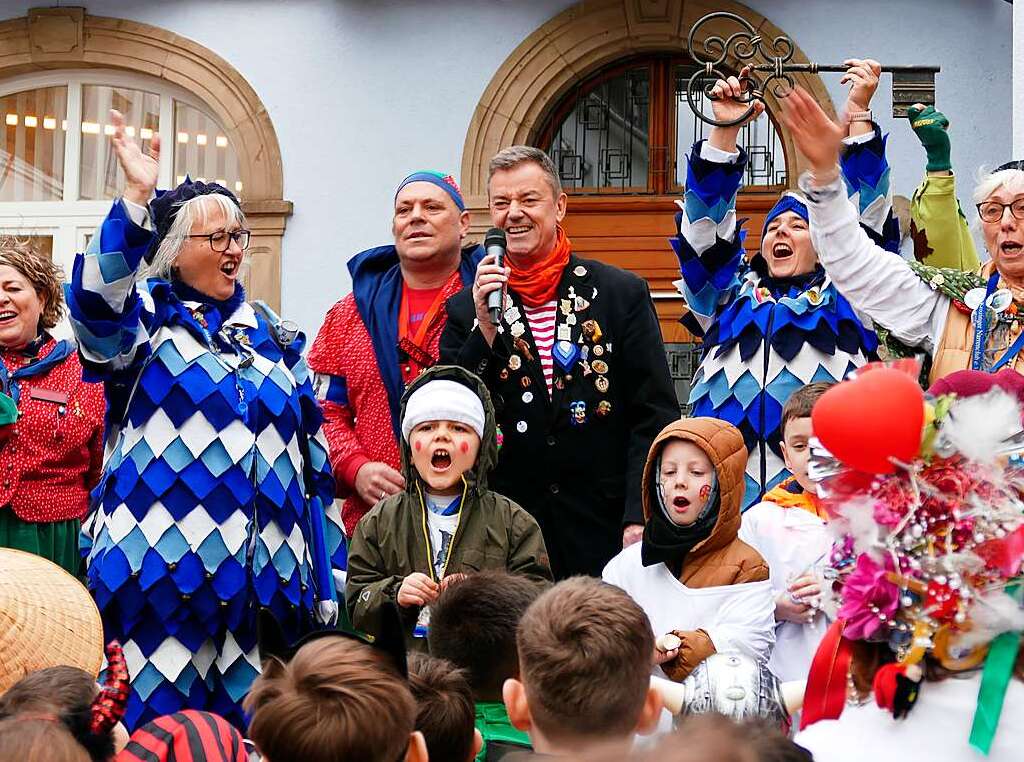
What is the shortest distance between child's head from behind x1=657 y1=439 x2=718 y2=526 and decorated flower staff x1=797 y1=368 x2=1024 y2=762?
58.2 inches

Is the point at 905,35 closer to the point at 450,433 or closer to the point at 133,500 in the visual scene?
the point at 450,433

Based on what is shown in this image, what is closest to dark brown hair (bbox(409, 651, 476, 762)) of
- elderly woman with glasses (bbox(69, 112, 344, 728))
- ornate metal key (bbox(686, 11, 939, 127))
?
elderly woman with glasses (bbox(69, 112, 344, 728))

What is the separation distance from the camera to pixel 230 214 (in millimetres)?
4652

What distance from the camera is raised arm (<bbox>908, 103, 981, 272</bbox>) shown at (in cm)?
478

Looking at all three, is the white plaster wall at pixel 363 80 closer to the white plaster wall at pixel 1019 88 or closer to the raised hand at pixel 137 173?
the white plaster wall at pixel 1019 88

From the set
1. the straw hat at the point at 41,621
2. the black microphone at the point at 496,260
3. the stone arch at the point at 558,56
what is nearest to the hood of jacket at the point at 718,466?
the black microphone at the point at 496,260

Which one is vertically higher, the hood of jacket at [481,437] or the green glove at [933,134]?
the green glove at [933,134]

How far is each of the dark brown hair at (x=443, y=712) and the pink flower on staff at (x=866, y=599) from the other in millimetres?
788

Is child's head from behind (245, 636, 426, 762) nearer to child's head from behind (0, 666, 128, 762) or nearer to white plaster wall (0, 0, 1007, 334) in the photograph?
child's head from behind (0, 666, 128, 762)

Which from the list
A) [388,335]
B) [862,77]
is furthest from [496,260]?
[862,77]

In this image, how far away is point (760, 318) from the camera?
4.73 m

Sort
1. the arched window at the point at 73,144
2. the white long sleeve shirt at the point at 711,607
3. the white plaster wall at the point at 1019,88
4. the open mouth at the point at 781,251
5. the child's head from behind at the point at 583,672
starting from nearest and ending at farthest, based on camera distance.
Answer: the child's head from behind at the point at 583,672 → the white long sleeve shirt at the point at 711,607 → the open mouth at the point at 781,251 → the white plaster wall at the point at 1019,88 → the arched window at the point at 73,144

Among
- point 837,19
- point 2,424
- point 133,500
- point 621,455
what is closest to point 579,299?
point 621,455

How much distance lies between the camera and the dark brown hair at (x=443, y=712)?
2893mm
